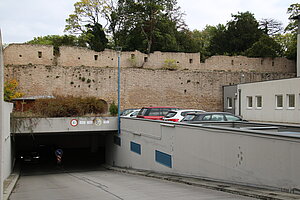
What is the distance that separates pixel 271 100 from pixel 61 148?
1935 centimetres

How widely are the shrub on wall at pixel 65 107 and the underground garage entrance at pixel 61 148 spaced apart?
7.11ft

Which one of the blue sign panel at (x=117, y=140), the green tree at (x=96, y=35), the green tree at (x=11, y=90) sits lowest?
the blue sign panel at (x=117, y=140)

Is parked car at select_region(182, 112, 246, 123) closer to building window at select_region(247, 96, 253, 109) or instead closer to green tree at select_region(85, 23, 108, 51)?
building window at select_region(247, 96, 253, 109)

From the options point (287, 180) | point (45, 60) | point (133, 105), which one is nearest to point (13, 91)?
point (45, 60)

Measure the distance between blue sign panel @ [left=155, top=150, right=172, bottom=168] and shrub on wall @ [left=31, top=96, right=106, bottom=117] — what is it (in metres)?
10.3

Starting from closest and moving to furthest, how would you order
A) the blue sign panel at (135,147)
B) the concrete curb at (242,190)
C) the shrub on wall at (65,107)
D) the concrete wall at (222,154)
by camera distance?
the concrete curb at (242,190), the concrete wall at (222,154), the blue sign panel at (135,147), the shrub on wall at (65,107)

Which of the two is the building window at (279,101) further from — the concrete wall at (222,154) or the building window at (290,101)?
the concrete wall at (222,154)

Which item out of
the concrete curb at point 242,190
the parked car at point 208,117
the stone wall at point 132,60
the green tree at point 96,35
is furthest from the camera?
the green tree at point 96,35

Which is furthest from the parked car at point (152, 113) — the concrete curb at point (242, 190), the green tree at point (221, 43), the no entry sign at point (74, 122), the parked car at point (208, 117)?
the green tree at point (221, 43)

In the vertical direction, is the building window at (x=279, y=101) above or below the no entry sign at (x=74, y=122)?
above

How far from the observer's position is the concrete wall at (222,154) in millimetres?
6840

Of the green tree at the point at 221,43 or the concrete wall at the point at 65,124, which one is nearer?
the concrete wall at the point at 65,124

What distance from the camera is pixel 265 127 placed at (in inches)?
386

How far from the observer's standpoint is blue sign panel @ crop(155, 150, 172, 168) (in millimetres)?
12494
